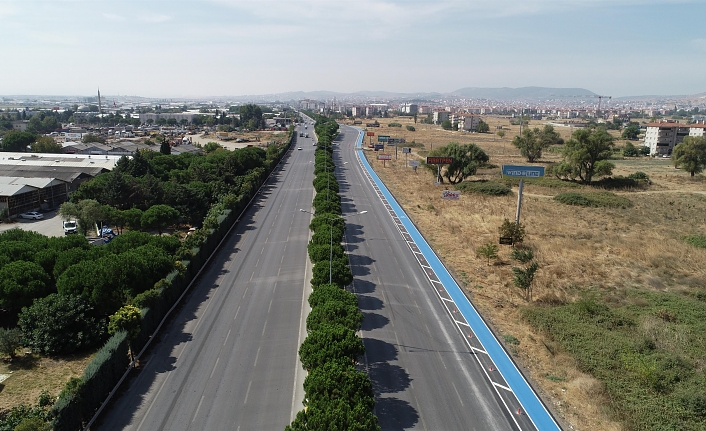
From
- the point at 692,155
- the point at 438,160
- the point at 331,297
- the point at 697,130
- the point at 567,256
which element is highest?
the point at 697,130

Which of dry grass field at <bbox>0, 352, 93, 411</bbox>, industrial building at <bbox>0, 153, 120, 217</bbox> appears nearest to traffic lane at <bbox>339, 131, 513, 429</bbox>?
dry grass field at <bbox>0, 352, 93, 411</bbox>

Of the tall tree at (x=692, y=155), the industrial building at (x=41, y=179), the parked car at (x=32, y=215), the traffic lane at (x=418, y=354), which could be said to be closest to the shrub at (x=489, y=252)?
the traffic lane at (x=418, y=354)

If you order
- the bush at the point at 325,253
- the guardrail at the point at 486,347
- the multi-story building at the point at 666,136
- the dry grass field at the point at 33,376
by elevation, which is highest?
the multi-story building at the point at 666,136

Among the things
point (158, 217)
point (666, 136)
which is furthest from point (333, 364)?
point (666, 136)

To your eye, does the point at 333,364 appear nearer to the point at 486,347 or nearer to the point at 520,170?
the point at 486,347

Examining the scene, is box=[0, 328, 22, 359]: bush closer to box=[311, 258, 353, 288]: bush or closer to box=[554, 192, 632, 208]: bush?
box=[311, 258, 353, 288]: bush

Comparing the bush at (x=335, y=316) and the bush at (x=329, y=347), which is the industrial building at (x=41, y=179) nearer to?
the bush at (x=335, y=316)
